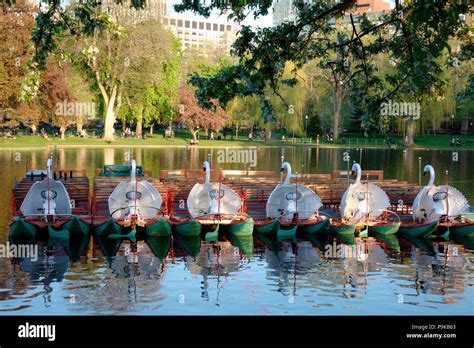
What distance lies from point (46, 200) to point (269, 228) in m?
9.88

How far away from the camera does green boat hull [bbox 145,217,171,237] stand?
30.7 metres

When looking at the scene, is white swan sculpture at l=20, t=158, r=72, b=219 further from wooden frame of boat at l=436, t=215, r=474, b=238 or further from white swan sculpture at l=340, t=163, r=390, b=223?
wooden frame of boat at l=436, t=215, r=474, b=238

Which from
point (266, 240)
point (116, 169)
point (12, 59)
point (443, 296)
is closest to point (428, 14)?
point (443, 296)

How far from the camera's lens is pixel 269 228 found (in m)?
31.7

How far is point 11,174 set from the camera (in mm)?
54219

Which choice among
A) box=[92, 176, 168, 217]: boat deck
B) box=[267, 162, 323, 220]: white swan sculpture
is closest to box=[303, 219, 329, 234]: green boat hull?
box=[267, 162, 323, 220]: white swan sculpture

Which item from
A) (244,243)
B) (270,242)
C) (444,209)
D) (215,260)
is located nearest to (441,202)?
(444,209)

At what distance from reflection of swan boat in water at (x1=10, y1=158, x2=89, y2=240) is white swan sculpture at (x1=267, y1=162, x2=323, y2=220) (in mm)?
8598

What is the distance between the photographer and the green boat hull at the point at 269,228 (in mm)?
31562

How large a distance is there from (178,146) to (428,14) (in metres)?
90.5

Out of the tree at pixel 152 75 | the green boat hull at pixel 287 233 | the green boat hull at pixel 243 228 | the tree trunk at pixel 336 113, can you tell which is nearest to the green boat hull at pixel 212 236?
the green boat hull at pixel 243 228
